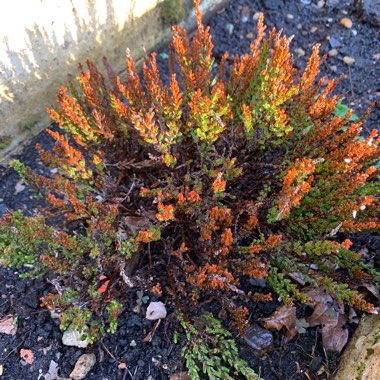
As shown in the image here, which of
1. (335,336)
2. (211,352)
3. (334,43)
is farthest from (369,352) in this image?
(334,43)

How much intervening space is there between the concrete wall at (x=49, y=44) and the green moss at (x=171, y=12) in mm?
14

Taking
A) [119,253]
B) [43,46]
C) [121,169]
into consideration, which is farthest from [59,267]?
[43,46]

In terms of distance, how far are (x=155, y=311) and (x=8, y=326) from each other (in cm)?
64

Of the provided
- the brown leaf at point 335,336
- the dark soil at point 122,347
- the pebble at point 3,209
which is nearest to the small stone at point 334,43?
the dark soil at point 122,347

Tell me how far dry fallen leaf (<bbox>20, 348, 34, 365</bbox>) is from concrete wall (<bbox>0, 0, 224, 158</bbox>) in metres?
1.10

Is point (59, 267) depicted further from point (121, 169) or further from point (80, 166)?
point (121, 169)

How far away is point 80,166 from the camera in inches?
65.3

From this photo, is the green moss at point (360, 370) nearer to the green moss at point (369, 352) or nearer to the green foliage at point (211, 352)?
the green moss at point (369, 352)

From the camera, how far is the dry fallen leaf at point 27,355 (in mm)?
1834

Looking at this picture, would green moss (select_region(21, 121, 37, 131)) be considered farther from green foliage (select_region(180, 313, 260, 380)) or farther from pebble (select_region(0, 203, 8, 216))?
green foliage (select_region(180, 313, 260, 380))

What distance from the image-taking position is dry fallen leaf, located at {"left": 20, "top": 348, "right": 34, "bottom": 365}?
1.83 meters

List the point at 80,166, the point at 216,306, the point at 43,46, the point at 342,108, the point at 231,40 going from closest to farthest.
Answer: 1. the point at 80,166
2. the point at 216,306
3. the point at 43,46
4. the point at 342,108
5. the point at 231,40

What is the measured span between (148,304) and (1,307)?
2.14 ft

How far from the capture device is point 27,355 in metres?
1.84
